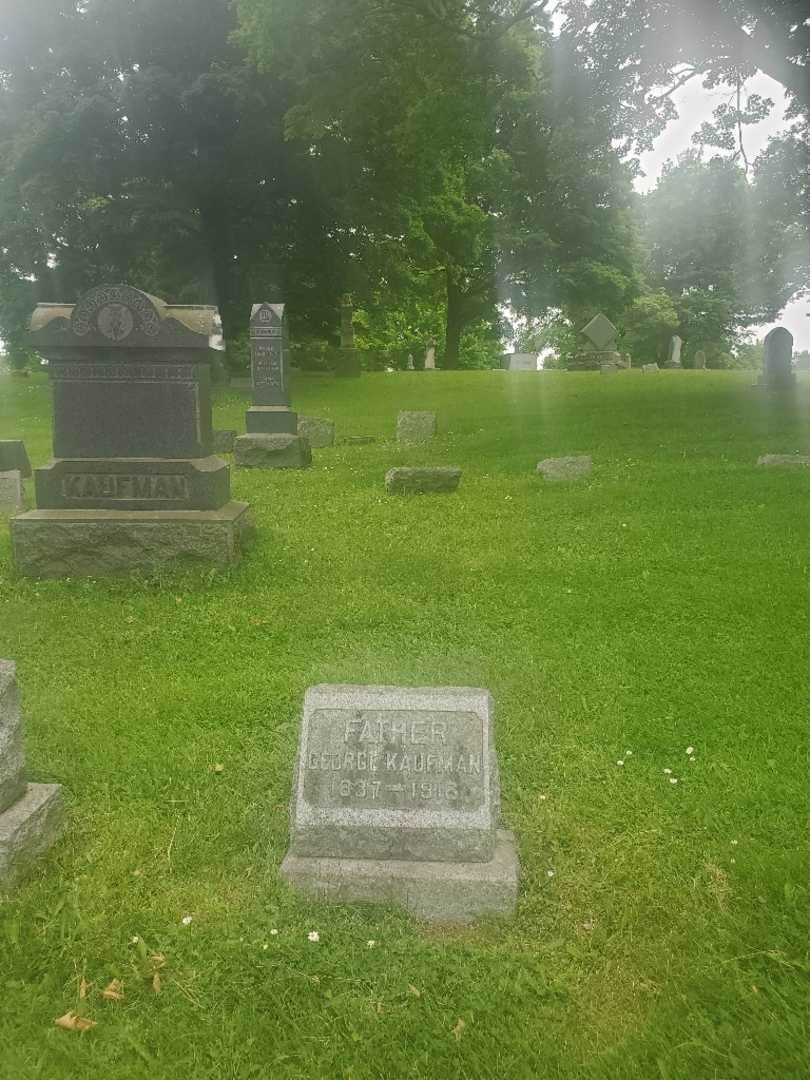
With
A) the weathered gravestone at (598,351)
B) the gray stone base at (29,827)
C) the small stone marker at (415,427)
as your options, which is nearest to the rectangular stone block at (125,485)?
the gray stone base at (29,827)

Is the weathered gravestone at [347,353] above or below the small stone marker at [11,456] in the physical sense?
above

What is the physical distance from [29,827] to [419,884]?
175 centimetres

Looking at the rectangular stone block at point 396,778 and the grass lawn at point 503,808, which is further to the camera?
the rectangular stone block at point 396,778

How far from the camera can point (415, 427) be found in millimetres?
17641

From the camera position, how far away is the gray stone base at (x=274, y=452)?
49.2 ft

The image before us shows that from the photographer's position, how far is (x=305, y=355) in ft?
122

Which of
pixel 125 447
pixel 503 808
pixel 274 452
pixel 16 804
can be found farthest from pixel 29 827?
pixel 274 452

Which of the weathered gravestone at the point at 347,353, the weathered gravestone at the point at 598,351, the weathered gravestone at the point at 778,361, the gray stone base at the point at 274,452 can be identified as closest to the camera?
the gray stone base at the point at 274,452

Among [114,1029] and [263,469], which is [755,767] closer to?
[114,1029]

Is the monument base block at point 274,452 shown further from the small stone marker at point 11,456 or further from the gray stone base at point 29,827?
the gray stone base at point 29,827

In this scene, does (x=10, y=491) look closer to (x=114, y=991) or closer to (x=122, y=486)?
(x=122, y=486)

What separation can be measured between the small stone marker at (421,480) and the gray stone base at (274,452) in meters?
3.74

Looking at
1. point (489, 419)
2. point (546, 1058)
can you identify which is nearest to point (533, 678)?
point (546, 1058)

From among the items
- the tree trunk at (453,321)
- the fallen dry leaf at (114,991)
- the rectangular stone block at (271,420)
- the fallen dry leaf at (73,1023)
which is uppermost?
the tree trunk at (453,321)
